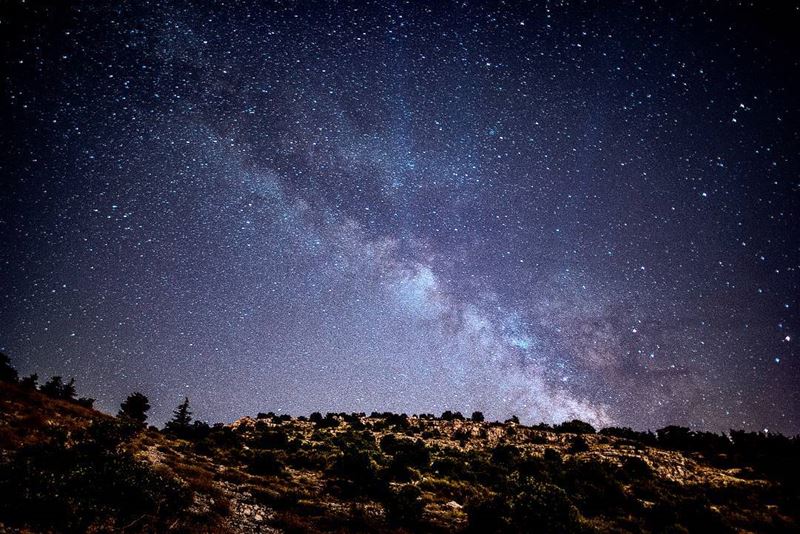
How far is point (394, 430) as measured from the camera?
33531mm

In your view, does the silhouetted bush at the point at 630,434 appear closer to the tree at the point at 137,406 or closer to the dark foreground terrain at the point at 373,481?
the dark foreground terrain at the point at 373,481

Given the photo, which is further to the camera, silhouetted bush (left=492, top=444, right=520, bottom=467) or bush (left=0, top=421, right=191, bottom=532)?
silhouetted bush (left=492, top=444, right=520, bottom=467)

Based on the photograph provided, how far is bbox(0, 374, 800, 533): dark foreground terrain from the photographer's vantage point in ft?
28.9

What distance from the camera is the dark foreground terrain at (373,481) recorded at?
8.80 metres

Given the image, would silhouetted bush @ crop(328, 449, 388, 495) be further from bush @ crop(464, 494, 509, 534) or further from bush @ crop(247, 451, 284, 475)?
bush @ crop(464, 494, 509, 534)

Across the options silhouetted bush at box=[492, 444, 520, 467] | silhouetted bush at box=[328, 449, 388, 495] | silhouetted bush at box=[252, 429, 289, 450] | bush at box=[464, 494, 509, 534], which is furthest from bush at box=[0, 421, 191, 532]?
silhouetted bush at box=[492, 444, 520, 467]

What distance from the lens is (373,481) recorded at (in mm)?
16453

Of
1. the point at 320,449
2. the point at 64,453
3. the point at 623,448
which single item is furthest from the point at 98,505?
the point at 623,448

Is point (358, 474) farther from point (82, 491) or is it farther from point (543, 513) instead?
point (82, 491)

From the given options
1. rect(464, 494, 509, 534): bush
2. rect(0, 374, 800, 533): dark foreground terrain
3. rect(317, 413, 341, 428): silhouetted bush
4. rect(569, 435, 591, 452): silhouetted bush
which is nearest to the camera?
rect(0, 374, 800, 533): dark foreground terrain

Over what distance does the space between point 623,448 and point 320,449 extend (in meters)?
22.7

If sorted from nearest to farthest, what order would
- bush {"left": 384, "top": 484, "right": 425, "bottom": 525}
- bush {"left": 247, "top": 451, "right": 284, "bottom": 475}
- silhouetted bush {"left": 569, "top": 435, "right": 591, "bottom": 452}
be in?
bush {"left": 384, "top": 484, "right": 425, "bottom": 525}
bush {"left": 247, "top": 451, "right": 284, "bottom": 475}
silhouetted bush {"left": 569, "top": 435, "right": 591, "bottom": 452}

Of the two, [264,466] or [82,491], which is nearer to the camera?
[82,491]

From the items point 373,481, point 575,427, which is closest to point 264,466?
point 373,481
